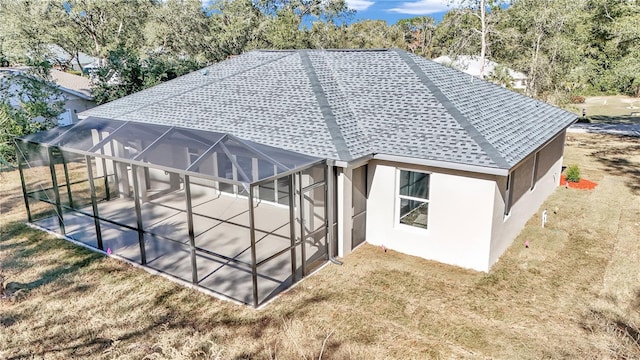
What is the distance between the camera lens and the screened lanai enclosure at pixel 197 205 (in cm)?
878

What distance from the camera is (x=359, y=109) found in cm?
1200

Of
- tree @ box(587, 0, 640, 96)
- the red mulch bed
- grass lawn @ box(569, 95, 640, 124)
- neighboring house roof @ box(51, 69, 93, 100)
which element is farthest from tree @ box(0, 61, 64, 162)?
grass lawn @ box(569, 95, 640, 124)

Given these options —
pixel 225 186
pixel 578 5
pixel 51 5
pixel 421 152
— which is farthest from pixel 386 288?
pixel 51 5

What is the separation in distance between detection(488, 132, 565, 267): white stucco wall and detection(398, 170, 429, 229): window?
1.61 m

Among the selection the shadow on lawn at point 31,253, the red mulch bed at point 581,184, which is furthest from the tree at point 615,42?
the shadow on lawn at point 31,253

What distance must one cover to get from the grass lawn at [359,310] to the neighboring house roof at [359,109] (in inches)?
106

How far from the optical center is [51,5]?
29.5 meters

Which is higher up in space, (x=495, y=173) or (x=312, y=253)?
(x=495, y=173)

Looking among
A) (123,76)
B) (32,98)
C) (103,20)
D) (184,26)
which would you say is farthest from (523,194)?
(184,26)

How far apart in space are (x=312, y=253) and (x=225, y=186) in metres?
5.55

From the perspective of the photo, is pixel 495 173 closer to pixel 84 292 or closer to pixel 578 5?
pixel 84 292

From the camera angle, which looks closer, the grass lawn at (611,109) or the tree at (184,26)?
the grass lawn at (611,109)

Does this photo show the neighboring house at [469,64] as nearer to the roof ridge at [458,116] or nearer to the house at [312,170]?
the roof ridge at [458,116]

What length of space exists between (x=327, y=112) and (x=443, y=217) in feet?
13.9
